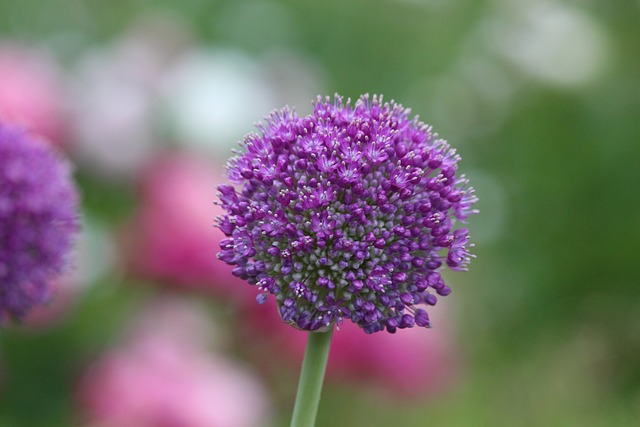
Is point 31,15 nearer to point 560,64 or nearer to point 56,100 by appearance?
point 56,100

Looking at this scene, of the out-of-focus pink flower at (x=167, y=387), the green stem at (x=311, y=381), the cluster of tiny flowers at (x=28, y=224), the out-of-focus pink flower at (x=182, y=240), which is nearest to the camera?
the green stem at (x=311, y=381)

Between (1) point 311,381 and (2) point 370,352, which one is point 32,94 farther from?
(1) point 311,381

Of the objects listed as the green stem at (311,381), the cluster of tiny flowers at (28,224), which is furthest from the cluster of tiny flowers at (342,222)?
the cluster of tiny flowers at (28,224)

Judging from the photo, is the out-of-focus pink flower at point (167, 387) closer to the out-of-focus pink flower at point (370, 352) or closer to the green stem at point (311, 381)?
the out-of-focus pink flower at point (370, 352)

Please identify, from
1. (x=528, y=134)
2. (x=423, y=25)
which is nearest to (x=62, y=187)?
(x=528, y=134)

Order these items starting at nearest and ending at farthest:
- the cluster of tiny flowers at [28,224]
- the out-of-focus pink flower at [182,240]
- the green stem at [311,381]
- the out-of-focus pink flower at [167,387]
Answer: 1. the green stem at [311,381]
2. the cluster of tiny flowers at [28,224]
3. the out-of-focus pink flower at [167,387]
4. the out-of-focus pink flower at [182,240]

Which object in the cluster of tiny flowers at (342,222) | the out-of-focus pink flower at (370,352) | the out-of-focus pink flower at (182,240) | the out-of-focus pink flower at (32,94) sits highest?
the out-of-focus pink flower at (32,94)

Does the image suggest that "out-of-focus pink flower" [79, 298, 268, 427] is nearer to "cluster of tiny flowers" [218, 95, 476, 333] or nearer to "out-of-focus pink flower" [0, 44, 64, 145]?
"out-of-focus pink flower" [0, 44, 64, 145]

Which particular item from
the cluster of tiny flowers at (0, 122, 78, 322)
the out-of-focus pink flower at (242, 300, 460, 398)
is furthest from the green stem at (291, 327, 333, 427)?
the out-of-focus pink flower at (242, 300, 460, 398)
